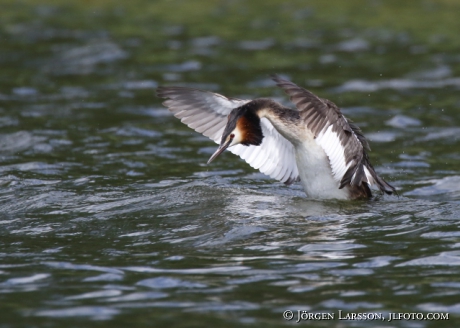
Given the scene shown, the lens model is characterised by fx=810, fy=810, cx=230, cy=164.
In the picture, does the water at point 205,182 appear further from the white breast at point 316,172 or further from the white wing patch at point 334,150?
the white wing patch at point 334,150

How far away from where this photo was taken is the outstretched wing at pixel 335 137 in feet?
25.4

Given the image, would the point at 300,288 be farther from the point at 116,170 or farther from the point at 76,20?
the point at 76,20

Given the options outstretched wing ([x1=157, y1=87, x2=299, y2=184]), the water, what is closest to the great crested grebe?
outstretched wing ([x1=157, y1=87, x2=299, y2=184])

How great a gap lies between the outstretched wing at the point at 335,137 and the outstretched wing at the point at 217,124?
1.20m

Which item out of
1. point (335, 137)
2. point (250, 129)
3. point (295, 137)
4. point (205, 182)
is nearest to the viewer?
point (335, 137)

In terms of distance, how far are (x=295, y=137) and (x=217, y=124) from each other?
4.83ft

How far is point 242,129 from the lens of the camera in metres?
8.55

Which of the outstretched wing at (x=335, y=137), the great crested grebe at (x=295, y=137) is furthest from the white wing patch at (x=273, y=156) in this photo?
the outstretched wing at (x=335, y=137)

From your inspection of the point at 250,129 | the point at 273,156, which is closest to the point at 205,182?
the point at 273,156

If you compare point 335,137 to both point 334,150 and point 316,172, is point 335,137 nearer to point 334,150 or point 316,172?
point 334,150

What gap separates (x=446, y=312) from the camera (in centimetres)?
549

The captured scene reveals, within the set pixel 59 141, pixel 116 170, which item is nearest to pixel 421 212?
pixel 116 170

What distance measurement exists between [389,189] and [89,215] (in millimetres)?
3152

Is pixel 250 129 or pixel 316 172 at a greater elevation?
pixel 250 129
